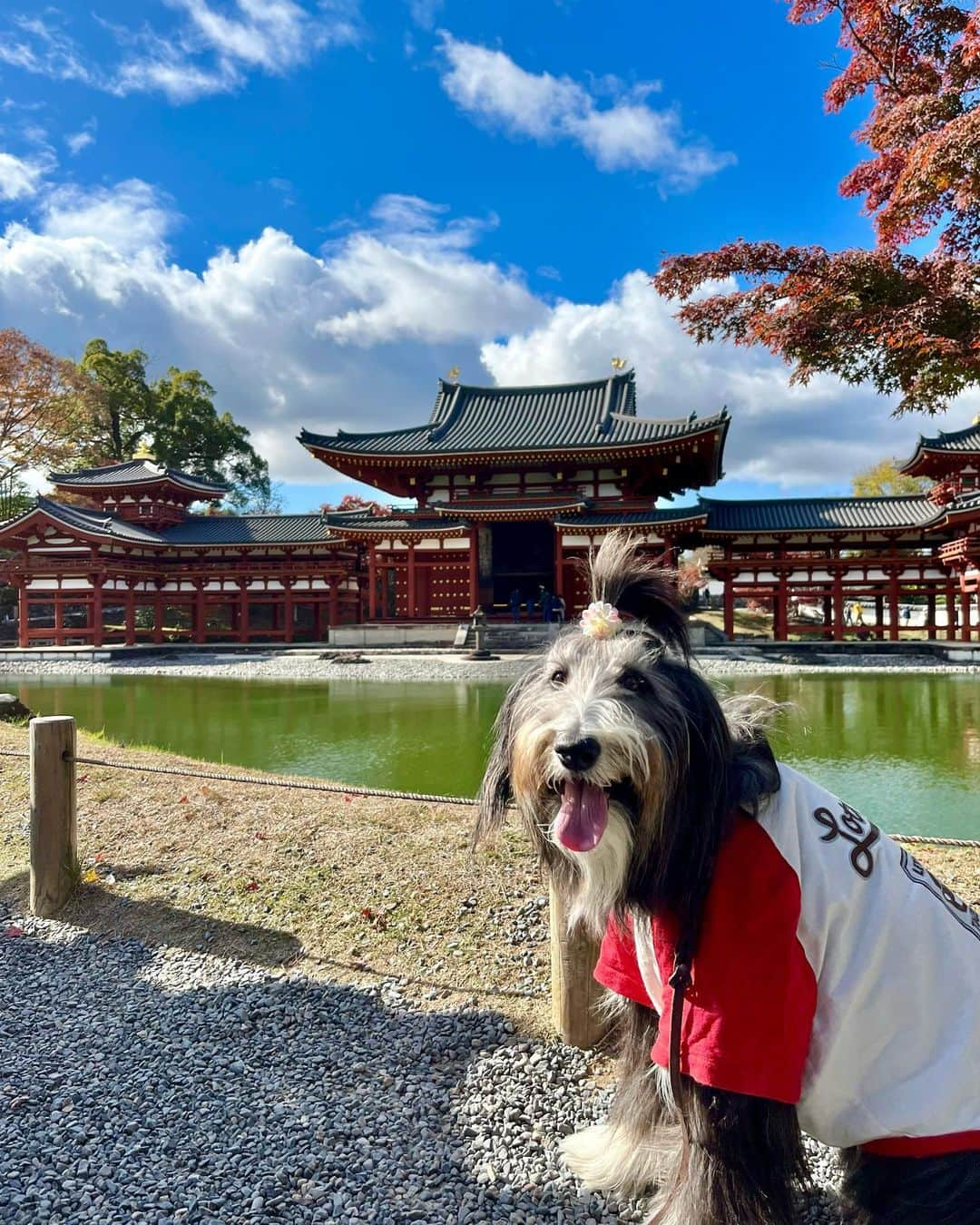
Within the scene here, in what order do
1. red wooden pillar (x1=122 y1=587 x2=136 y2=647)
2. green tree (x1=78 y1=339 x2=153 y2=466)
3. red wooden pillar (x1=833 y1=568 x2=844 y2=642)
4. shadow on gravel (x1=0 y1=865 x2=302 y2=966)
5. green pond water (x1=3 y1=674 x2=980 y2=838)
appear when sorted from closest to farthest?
1. shadow on gravel (x1=0 y1=865 x2=302 y2=966)
2. green pond water (x1=3 y1=674 x2=980 y2=838)
3. red wooden pillar (x1=833 y1=568 x2=844 y2=642)
4. red wooden pillar (x1=122 y1=587 x2=136 y2=647)
5. green tree (x1=78 y1=339 x2=153 y2=466)

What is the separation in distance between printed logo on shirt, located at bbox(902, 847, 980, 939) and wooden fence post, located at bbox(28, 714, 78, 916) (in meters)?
3.38

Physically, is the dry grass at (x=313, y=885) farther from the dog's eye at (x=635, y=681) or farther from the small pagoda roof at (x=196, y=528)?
the small pagoda roof at (x=196, y=528)

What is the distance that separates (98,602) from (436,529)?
10499mm

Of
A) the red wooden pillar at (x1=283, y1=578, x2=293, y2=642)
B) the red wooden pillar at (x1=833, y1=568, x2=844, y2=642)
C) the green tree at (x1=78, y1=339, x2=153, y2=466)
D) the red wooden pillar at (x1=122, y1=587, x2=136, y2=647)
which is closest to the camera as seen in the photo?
the red wooden pillar at (x1=833, y1=568, x2=844, y2=642)

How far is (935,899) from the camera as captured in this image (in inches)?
59.3

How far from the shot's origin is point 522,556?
26.1 metres

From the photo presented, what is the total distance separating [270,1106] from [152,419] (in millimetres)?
36338

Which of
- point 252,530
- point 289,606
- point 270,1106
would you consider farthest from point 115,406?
point 270,1106

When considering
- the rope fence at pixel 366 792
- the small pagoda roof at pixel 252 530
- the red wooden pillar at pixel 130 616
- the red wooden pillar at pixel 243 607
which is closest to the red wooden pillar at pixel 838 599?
the small pagoda roof at pixel 252 530

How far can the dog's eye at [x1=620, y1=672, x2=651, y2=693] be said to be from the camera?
54.9 inches

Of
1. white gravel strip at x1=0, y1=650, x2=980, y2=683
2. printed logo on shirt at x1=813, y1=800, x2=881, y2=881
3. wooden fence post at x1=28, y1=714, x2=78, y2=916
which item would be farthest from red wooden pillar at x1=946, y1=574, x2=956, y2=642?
wooden fence post at x1=28, y1=714, x2=78, y2=916

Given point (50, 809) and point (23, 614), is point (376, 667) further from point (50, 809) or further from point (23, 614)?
point (50, 809)

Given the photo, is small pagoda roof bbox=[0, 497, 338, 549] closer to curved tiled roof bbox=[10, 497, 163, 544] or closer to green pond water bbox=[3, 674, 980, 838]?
curved tiled roof bbox=[10, 497, 163, 544]

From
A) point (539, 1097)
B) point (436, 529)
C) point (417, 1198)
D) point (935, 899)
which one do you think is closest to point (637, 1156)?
point (539, 1097)
